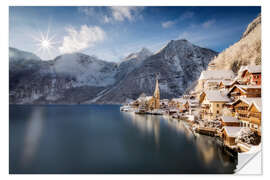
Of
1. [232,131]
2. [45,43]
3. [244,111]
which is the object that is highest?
[45,43]

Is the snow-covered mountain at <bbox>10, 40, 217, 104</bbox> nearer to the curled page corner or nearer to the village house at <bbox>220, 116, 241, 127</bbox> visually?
the village house at <bbox>220, 116, 241, 127</bbox>

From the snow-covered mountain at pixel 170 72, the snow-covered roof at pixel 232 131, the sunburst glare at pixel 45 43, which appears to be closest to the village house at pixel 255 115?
the snow-covered roof at pixel 232 131

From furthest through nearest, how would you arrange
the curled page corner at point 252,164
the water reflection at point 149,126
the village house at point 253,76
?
the water reflection at point 149,126 < the village house at point 253,76 < the curled page corner at point 252,164

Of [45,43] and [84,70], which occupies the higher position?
[84,70]

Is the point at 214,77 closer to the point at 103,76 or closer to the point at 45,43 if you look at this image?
the point at 45,43

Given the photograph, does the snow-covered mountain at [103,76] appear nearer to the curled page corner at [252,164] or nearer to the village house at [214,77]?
the village house at [214,77]

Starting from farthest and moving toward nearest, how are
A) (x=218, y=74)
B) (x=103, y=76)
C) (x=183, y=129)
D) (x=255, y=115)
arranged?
(x=103, y=76) → (x=218, y=74) → (x=183, y=129) → (x=255, y=115)

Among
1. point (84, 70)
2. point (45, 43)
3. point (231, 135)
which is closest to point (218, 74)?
point (231, 135)
